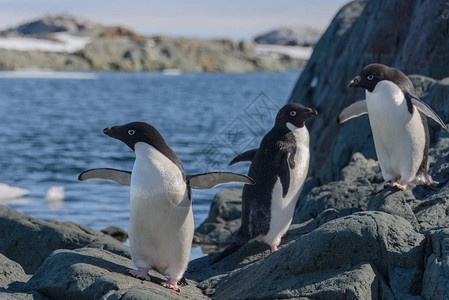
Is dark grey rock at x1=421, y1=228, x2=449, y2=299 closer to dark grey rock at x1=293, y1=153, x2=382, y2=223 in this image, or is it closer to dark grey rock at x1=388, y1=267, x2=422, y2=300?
dark grey rock at x1=388, y1=267, x2=422, y2=300

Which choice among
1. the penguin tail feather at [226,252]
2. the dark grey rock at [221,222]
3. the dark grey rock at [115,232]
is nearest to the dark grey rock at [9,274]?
the penguin tail feather at [226,252]

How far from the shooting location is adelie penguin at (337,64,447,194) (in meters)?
6.27

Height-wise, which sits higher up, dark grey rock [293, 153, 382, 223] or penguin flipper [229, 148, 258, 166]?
penguin flipper [229, 148, 258, 166]

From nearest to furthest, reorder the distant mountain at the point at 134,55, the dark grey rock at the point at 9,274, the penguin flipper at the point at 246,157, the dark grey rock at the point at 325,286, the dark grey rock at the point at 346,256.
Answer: the dark grey rock at the point at 325,286, the dark grey rock at the point at 346,256, the dark grey rock at the point at 9,274, the penguin flipper at the point at 246,157, the distant mountain at the point at 134,55

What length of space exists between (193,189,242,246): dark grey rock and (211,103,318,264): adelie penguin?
254 cm

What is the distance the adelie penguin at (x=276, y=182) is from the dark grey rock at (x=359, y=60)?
1991 mm

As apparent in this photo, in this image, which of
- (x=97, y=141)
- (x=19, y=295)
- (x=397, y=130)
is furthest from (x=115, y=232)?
(x=97, y=141)

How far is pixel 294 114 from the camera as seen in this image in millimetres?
6766

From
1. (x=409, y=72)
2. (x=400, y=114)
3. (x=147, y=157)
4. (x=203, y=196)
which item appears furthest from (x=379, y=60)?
(x=147, y=157)

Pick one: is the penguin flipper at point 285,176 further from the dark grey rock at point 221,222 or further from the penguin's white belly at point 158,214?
the dark grey rock at point 221,222

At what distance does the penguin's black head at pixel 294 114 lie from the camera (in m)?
6.71

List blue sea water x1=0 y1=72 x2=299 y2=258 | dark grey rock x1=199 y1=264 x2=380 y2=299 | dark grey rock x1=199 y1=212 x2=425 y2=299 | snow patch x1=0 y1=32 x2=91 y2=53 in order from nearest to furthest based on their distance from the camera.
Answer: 1. dark grey rock x1=199 y1=264 x2=380 y2=299
2. dark grey rock x1=199 y1=212 x2=425 y2=299
3. blue sea water x1=0 y1=72 x2=299 y2=258
4. snow patch x1=0 y1=32 x2=91 y2=53

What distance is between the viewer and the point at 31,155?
1966cm

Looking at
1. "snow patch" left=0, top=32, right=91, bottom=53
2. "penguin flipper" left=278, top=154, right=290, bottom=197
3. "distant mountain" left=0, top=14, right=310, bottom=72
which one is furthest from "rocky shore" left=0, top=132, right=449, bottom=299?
"snow patch" left=0, top=32, right=91, bottom=53
